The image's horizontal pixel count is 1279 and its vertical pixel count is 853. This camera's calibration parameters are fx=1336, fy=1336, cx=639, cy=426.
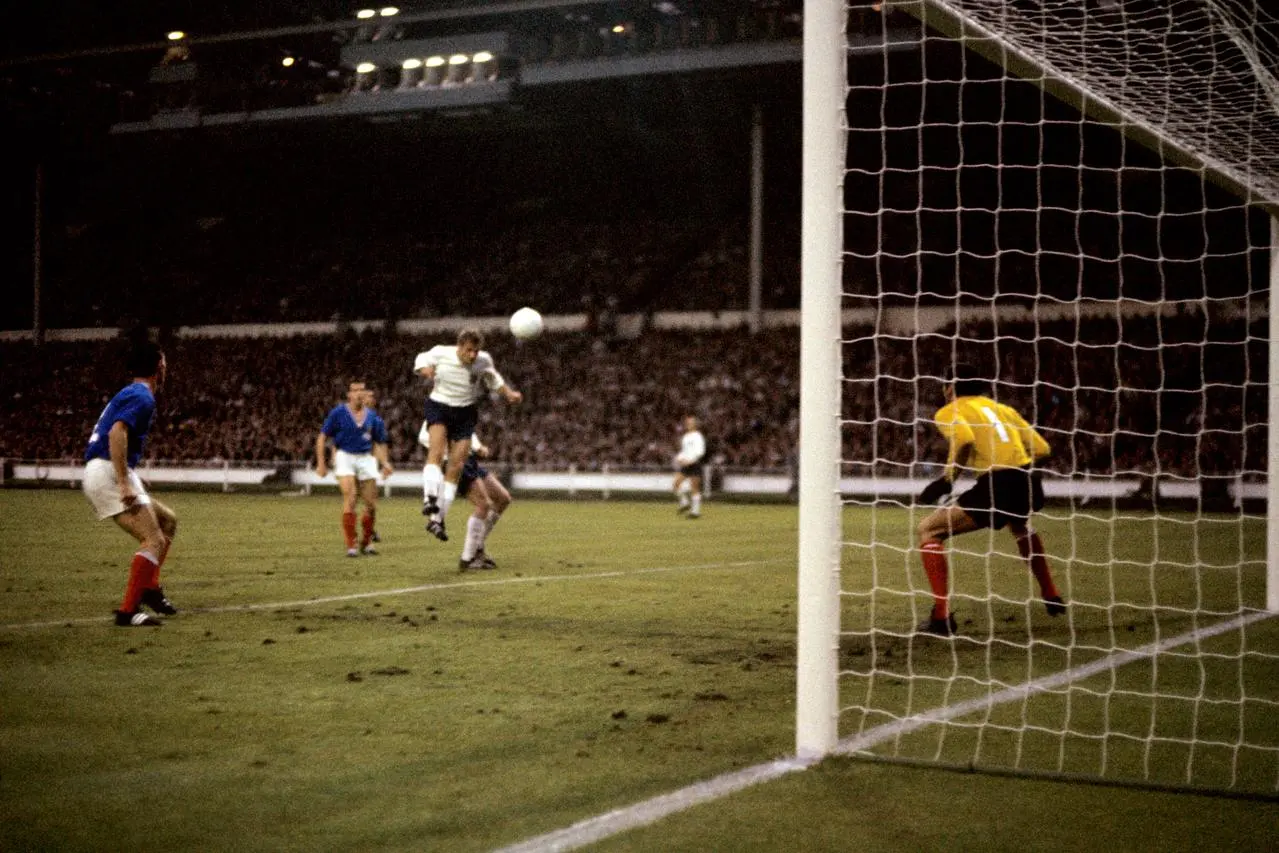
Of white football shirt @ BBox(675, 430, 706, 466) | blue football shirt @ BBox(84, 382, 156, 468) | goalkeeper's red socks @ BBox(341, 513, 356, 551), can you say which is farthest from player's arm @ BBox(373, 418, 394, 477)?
white football shirt @ BBox(675, 430, 706, 466)

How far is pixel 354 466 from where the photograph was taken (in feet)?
46.0

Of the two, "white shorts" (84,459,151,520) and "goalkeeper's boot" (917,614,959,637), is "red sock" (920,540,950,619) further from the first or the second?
"white shorts" (84,459,151,520)

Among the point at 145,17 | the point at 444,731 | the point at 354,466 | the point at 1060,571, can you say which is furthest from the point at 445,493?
the point at 145,17

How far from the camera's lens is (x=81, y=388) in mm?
41469

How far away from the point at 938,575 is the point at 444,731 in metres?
3.99

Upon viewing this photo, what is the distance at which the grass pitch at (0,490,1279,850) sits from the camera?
12.3 ft

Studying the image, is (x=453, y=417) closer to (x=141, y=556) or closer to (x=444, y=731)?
(x=141, y=556)

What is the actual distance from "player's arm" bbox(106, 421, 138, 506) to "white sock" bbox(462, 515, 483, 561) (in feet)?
14.8

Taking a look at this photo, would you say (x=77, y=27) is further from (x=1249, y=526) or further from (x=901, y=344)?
(x=1249, y=526)

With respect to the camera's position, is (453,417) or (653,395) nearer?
(453,417)

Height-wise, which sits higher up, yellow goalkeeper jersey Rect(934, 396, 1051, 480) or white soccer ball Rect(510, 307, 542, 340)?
white soccer ball Rect(510, 307, 542, 340)

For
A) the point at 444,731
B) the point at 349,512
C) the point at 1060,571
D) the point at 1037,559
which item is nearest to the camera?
the point at 444,731

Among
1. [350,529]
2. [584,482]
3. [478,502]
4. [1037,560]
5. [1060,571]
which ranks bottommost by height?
[1060,571]

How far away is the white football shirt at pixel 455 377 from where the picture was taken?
1184 centimetres
